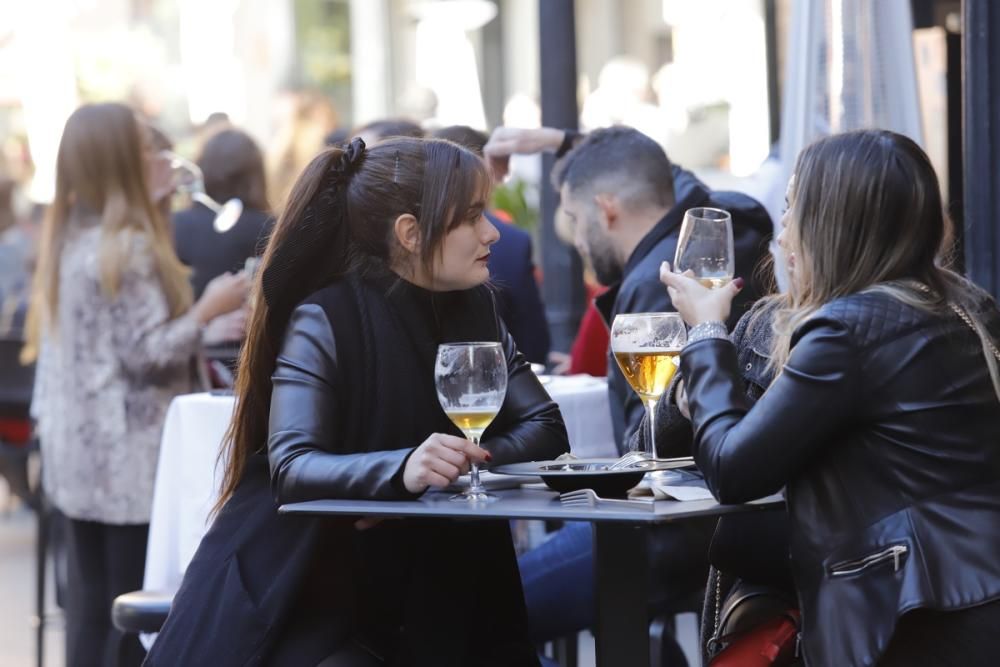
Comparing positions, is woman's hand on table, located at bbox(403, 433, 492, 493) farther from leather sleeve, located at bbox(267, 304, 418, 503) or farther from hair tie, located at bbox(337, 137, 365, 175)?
hair tie, located at bbox(337, 137, 365, 175)

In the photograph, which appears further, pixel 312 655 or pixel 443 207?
pixel 443 207

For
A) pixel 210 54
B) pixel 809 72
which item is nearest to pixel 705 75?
pixel 210 54

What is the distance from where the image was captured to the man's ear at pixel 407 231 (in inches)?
107

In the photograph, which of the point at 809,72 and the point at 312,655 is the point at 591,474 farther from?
the point at 809,72

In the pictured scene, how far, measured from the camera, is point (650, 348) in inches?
108

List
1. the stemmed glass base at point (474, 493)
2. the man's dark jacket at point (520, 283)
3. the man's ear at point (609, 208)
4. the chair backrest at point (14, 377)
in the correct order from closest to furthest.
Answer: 1. the stemmed glass base at point (474, 493)
2. the man's ear at point (609, 208)
3. the man's dark jacket at point (520, 283)
4. the chair backrest at point (14, 377)

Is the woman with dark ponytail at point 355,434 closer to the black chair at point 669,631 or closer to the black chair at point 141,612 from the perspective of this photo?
the black chair at point 141,612

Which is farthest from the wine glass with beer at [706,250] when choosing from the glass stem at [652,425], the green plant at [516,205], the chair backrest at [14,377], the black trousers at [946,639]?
the chair backrest at [14,377]

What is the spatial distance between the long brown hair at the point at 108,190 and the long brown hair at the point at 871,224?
2.50 meters

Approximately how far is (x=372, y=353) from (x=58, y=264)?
7.23ft

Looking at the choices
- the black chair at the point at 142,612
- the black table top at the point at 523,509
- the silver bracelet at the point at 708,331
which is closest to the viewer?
the black table top at the point at 523,509

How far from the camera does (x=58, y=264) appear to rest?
4539mm

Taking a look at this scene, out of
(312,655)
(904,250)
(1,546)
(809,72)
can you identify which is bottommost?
(1,546)

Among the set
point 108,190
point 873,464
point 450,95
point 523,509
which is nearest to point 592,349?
point 108,190
